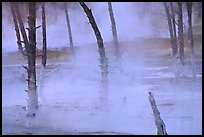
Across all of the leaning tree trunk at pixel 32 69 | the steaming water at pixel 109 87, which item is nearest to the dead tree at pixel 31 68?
the leaning tree trunk at pixel 32 69

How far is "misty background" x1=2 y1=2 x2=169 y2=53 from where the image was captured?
2098 cm

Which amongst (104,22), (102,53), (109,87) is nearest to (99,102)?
(102,53)

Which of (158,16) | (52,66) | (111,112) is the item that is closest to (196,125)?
(111,112)

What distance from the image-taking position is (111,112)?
9508 millimetres

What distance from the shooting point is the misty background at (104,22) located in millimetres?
20984

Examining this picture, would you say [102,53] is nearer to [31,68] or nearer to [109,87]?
[31,68]

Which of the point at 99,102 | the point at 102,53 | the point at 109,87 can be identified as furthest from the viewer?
the point at 109,87

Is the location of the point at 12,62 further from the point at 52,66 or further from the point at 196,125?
the point at 196,125

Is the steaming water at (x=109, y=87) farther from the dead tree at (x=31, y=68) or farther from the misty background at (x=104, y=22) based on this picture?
the dead tree at (x=31, y=68)

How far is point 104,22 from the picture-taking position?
881 inches

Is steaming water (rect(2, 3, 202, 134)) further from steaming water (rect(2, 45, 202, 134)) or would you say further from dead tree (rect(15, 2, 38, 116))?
dead tree (rect(15, 2, 38, 116))

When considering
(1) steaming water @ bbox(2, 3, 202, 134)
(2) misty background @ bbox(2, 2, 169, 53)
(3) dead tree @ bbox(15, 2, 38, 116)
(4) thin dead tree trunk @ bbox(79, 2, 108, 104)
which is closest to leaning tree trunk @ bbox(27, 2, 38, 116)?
(3) dead tree @ bbox(15, 2, 38, 116)

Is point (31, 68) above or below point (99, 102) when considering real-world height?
above

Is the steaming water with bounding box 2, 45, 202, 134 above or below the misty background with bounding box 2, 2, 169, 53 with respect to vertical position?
below
